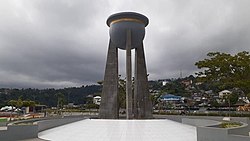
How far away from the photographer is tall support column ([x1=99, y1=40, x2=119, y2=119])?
73.3 feet

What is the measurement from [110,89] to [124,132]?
27.3 ft

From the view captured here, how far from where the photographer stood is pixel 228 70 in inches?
1001

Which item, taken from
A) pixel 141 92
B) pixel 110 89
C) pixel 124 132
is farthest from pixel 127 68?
pixel 124 132

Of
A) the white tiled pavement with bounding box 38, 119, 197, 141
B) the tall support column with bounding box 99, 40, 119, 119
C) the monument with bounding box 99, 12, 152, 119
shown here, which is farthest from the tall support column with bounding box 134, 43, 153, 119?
the white tiled pavement with bounding box 38, 119, 197, 141

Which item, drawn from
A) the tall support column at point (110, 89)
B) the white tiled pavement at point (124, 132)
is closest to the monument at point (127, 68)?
the tall support column at point (110, 89)

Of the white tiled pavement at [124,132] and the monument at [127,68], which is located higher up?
the monument at [127,68]

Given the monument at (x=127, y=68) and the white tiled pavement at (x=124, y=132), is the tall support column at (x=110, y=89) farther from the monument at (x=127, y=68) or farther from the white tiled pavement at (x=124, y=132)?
the white tiled pavement at (x=124, y=132)

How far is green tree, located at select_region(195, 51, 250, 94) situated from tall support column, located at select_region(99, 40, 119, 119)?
10.9m

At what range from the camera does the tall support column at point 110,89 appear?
22344 millimetres

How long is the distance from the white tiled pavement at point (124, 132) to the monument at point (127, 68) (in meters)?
4.87

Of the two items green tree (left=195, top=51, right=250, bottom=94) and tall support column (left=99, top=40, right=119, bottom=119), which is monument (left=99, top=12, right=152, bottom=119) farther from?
green tree (left=195, top=51, right=250, bottom=94)

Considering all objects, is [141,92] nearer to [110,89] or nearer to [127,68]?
[127,68]

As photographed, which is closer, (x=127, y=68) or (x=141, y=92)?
(x=127, y=68)

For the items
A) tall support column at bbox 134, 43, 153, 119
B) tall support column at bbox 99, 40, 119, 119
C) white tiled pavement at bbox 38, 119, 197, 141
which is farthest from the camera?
tall support column at bbox 134, 43, 153, 119
